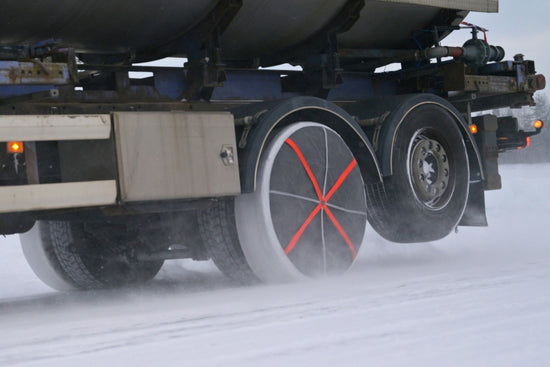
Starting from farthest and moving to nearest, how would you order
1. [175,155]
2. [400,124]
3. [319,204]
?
[400,124] → [319,204] → [175,155]

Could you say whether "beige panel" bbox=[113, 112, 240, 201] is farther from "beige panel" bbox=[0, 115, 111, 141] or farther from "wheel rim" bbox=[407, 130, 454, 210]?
"wheel rim" bbox=[407, 130, 454, 210]

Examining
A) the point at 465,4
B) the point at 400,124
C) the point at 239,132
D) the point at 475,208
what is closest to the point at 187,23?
the point at 239,132

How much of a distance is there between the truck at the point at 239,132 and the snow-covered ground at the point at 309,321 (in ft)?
1.18

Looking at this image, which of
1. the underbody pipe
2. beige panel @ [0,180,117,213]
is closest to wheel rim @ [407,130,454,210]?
the underbody pipe

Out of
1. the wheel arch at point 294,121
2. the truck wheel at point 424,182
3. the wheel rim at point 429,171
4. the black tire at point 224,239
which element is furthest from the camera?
the wheel rim at point 429,171

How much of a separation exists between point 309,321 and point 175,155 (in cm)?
172

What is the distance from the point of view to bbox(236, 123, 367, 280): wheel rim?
19.7ft

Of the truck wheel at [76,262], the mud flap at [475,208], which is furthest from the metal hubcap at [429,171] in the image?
the truck wheel at [76,262]

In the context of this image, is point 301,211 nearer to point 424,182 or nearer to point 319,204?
point 319,204

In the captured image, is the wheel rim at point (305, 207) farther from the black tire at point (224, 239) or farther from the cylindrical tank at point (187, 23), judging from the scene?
the cylindrical tank at point (187, 23)

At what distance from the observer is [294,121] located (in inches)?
261

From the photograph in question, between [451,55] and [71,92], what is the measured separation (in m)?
3.56

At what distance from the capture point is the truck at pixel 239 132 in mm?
5344

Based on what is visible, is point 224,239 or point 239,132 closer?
point 224,239
